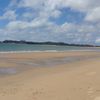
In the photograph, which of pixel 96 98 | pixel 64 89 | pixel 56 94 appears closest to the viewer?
pixel 96 98

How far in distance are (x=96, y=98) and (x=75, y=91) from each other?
128cm

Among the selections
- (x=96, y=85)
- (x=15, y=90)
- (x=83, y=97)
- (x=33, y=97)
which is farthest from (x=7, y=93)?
(x=96, y=85)

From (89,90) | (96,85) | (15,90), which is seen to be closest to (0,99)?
(15,90)

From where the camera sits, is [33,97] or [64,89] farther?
[64,89]

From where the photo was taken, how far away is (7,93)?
30.1 feet

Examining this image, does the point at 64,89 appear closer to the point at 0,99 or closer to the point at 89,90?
the point at 89,90

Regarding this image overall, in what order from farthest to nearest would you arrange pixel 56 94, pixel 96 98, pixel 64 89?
pixel 64 89
pixel 56 94
pixel 96 98

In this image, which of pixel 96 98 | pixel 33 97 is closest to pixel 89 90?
pixel 96 98

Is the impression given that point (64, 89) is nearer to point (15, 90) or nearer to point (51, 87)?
point (51, 87)

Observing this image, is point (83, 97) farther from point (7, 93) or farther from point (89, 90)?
point (7, 93)

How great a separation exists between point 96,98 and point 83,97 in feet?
1.50

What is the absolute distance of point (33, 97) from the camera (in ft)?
27.5

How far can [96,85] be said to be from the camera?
10.2m

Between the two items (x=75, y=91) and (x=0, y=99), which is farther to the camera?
(x=75, y=91)
